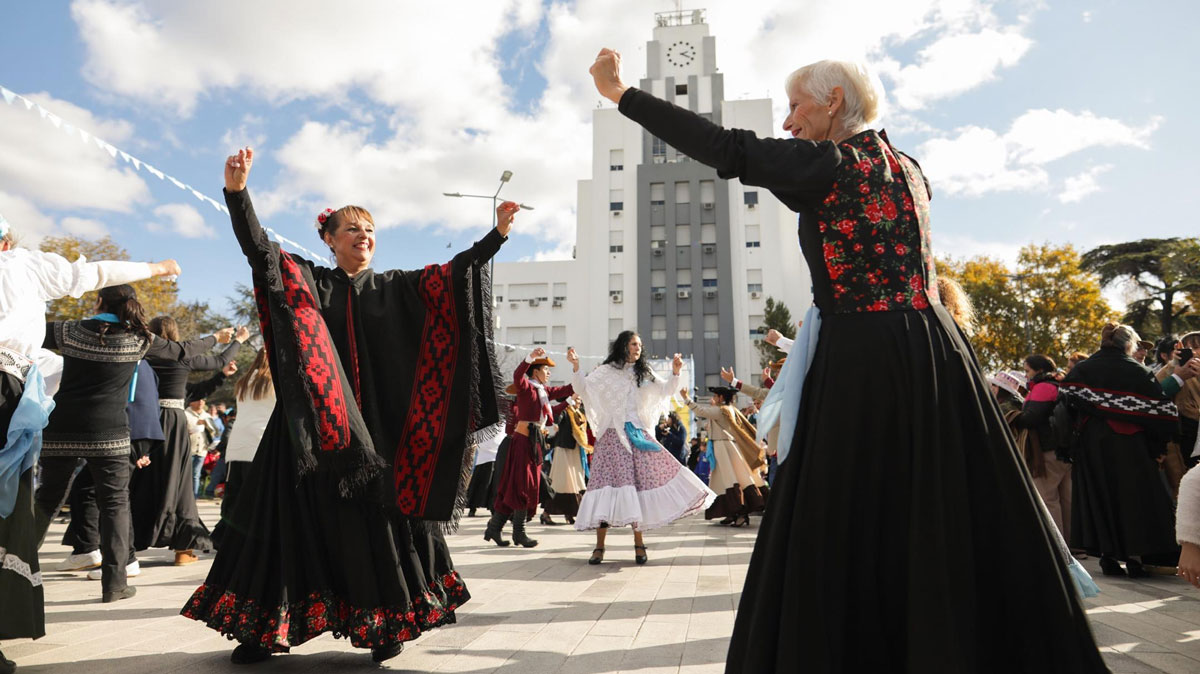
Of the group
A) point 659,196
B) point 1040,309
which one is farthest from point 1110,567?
point 659,196

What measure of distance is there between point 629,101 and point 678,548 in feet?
22.8

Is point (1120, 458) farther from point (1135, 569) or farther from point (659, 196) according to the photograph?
point (659, 196)

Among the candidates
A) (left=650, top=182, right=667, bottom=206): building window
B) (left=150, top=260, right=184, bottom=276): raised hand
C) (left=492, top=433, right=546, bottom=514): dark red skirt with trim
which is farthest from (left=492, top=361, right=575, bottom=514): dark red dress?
(left=650, top=182, right=667, bottom=206): building window

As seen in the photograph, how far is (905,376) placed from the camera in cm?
211

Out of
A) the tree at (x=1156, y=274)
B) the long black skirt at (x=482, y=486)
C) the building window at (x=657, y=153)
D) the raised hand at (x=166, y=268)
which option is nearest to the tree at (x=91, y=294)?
the long black skirt at (x=482, y=486)

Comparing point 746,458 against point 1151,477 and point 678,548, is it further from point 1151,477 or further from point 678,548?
point 1151,477

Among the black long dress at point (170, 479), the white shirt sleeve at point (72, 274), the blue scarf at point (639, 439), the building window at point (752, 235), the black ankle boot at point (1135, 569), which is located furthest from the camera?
the building window at point (752, 235)

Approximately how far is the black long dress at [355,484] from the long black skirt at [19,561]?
2.19 ft

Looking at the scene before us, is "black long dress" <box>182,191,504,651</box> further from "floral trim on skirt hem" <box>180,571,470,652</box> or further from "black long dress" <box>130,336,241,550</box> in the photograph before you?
"black long dress" <box>130,336,241,550</box>

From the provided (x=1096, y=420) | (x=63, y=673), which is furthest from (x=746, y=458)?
(x=63, y=673)

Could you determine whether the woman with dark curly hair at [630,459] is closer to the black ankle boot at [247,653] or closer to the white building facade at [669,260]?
the black ankle boot at [247,653]

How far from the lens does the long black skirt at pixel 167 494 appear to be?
21.5 ft

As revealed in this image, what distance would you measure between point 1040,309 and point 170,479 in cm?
3172

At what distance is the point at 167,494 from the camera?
21.6 ft
